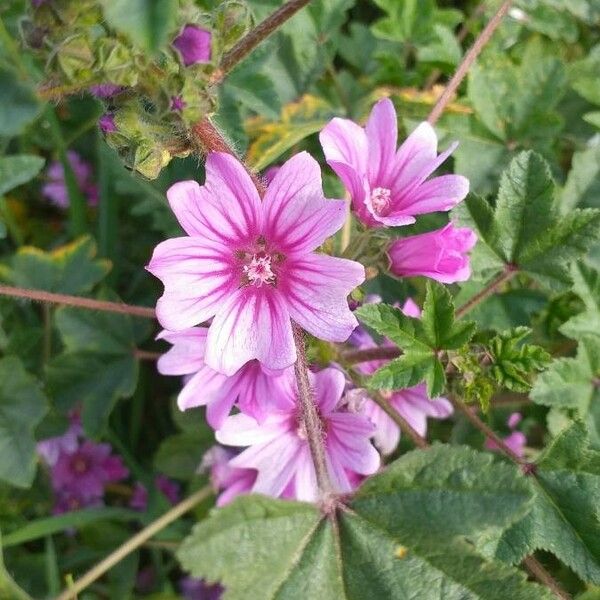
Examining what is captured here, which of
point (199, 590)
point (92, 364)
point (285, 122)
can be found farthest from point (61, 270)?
point (199, 590)

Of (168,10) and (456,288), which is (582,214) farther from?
(168,10)

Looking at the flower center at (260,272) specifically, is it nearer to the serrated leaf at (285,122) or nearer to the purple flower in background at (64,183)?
the serrated leaf at (285,122)

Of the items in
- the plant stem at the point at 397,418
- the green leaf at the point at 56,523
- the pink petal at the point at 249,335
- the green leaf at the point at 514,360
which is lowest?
the green leaf at the point at 56,523

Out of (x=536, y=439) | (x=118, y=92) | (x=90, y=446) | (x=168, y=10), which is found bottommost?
(x=90, y=446)

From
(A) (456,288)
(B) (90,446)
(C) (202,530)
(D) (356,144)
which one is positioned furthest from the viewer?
(B) (90,446)

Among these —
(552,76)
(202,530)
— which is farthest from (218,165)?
(552,76)

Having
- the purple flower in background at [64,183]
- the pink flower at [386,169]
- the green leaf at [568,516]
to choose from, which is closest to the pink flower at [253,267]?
the pink flower at [386,169]
